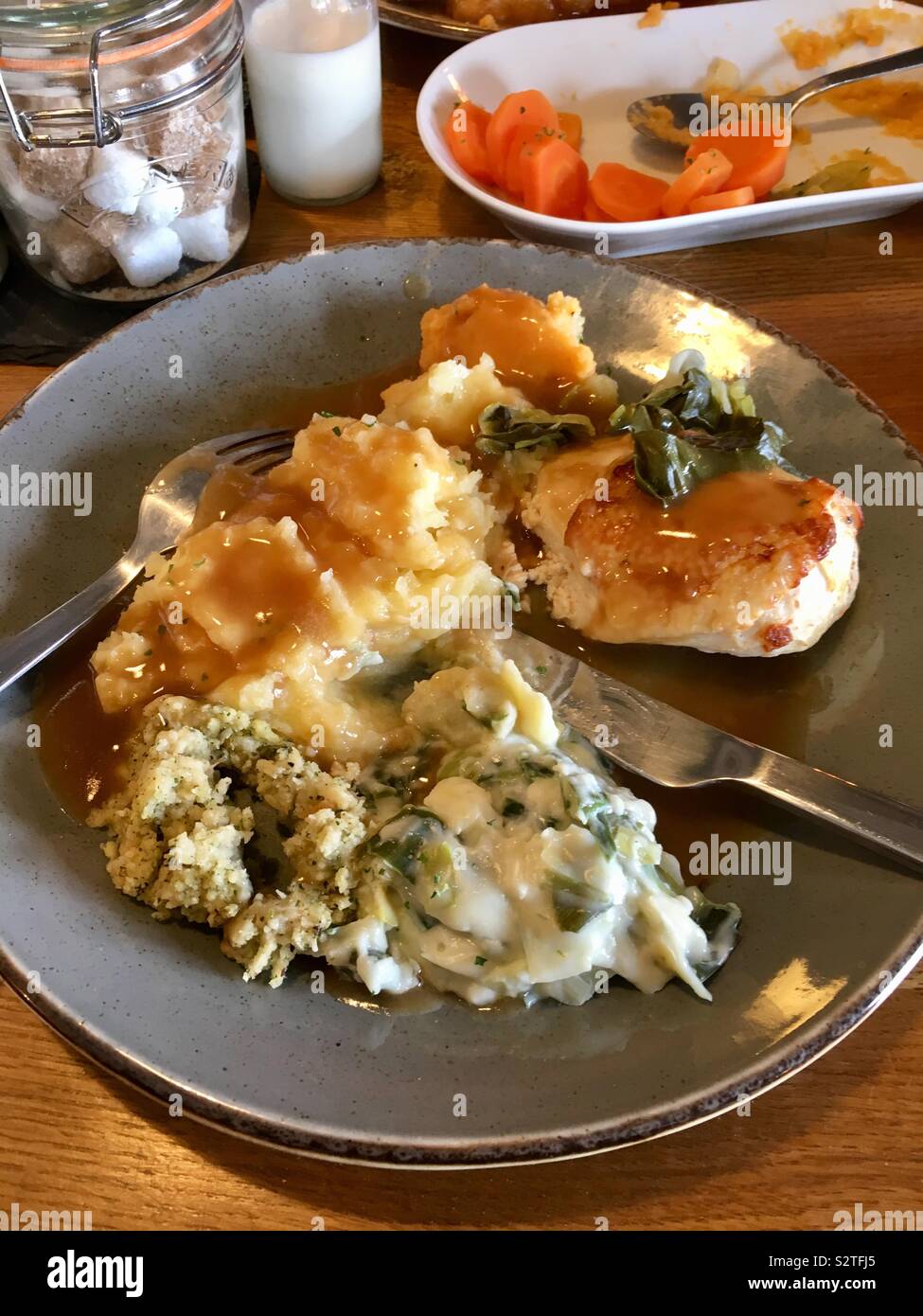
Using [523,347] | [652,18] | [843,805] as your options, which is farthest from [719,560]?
[652,18]

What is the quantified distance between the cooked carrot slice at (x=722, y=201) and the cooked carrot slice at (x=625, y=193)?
0.13 meters

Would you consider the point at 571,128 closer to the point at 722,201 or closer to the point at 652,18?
the point at 652,18

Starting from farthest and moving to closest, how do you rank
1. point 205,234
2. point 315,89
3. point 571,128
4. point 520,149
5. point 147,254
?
1. point 571,128
2. point 520,149
3. point 315,89
4. point 205,234
5. point 147,254

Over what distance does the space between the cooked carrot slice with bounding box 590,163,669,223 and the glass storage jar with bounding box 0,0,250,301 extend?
3.66 feet

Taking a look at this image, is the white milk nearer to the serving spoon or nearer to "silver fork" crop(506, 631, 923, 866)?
the serving spoon

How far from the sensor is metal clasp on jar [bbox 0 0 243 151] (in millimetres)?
2256

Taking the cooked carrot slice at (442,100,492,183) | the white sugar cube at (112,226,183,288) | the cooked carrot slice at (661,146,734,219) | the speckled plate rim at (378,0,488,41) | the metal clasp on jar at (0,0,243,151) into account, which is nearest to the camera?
the metal clasp on jar at (0,0,243,151)

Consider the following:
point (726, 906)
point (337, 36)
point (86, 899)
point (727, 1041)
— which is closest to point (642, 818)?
point (726, 906)

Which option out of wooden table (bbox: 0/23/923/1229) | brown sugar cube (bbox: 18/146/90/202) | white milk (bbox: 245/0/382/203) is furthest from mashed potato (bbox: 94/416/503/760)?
white milk (bbox: 245/0/382/203)

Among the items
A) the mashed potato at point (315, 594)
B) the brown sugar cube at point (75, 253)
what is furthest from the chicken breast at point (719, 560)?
the brown sugar cube at point (75, 253)

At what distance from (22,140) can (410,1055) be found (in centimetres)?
220

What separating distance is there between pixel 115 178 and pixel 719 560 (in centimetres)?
179

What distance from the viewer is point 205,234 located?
9.45 ft

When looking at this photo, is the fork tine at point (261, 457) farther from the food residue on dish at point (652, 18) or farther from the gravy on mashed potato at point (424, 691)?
the food residue on dish at point (652, 18)
